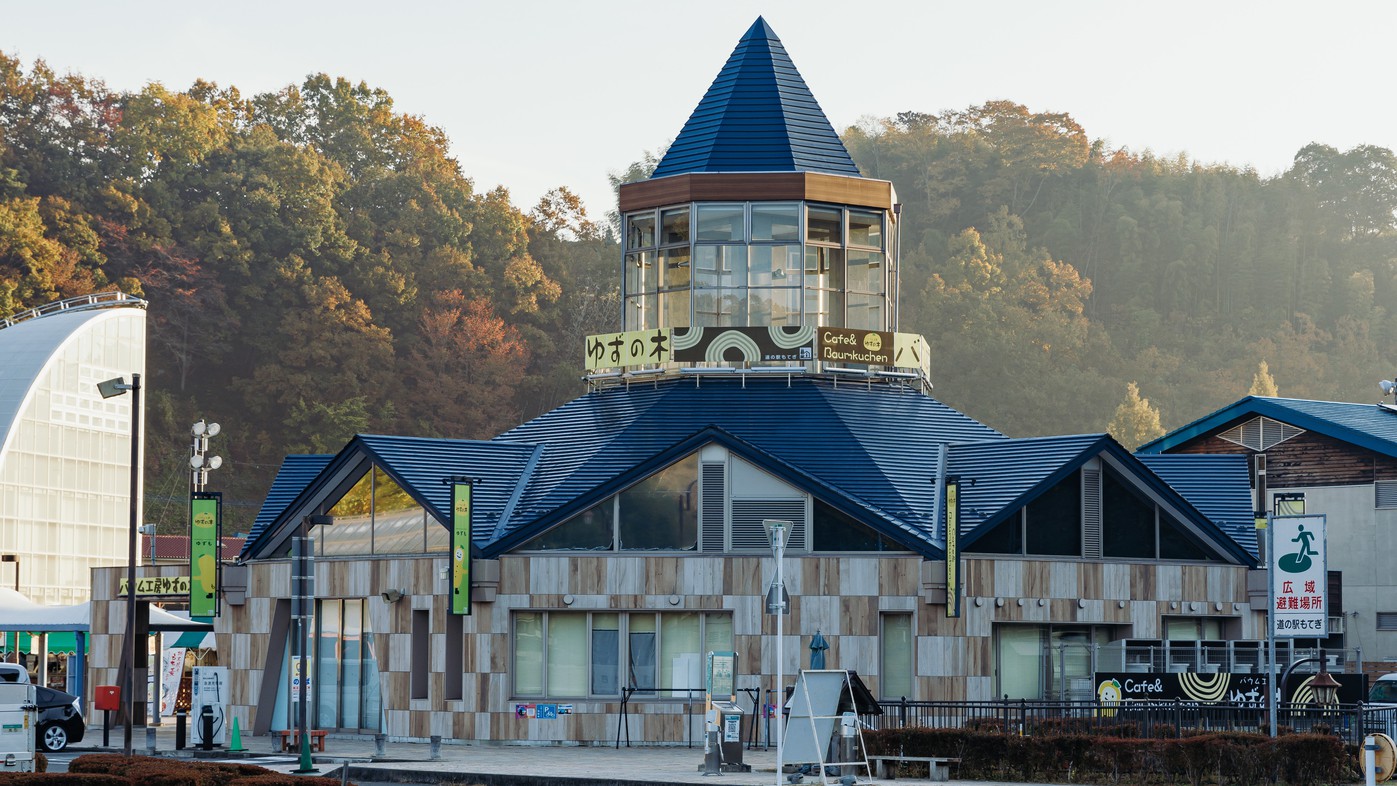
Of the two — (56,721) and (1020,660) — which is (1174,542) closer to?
(1020,660)

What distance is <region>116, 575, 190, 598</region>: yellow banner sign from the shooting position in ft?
144

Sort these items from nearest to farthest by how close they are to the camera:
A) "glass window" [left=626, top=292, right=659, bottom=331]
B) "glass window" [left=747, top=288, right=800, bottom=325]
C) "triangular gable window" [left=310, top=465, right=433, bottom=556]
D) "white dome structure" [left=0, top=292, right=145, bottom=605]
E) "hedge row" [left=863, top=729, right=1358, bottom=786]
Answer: "hedge row" [left=863, top=729, right=1358, bottom=786]
"triangular gable window" [left=310, top=465, right=433, bottom=556]
"glass window" [left=747, top=288, right=800, bottom=325]
"glass window" [left=626, top=292, right=659, bottom=331]
"white dome structure" [left=0, top=292, right=145, bottom=605]

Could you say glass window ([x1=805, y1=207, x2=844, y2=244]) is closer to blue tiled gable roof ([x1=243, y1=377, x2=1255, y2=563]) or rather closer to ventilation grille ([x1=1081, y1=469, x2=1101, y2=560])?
blue tiled gable roof ([x1=243, y1=377, x2=1255, y2=563])

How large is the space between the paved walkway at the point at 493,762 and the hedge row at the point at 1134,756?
1.89 feet

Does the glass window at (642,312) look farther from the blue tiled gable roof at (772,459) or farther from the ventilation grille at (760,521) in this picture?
the ventilation grille at (760,521)

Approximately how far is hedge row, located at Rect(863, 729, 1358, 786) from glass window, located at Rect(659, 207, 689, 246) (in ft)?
61.0

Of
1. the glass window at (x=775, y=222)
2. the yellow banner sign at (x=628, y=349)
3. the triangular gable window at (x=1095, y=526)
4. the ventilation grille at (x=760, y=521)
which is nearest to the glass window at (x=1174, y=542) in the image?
the triangular gable window at (x=1095, y=526)

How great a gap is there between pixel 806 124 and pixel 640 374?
7.58 m

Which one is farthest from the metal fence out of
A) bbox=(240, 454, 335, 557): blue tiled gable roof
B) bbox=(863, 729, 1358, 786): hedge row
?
bbox=(240, 454, 335, 557): blue tiled gable roof

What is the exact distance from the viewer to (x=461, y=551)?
38.2m

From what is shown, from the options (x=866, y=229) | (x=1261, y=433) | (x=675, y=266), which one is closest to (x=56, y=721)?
(x=675, y=266)

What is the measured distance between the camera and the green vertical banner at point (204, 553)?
137ft

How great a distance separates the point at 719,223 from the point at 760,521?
30.2 feet

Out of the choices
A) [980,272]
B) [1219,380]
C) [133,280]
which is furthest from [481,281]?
[1219,380]
